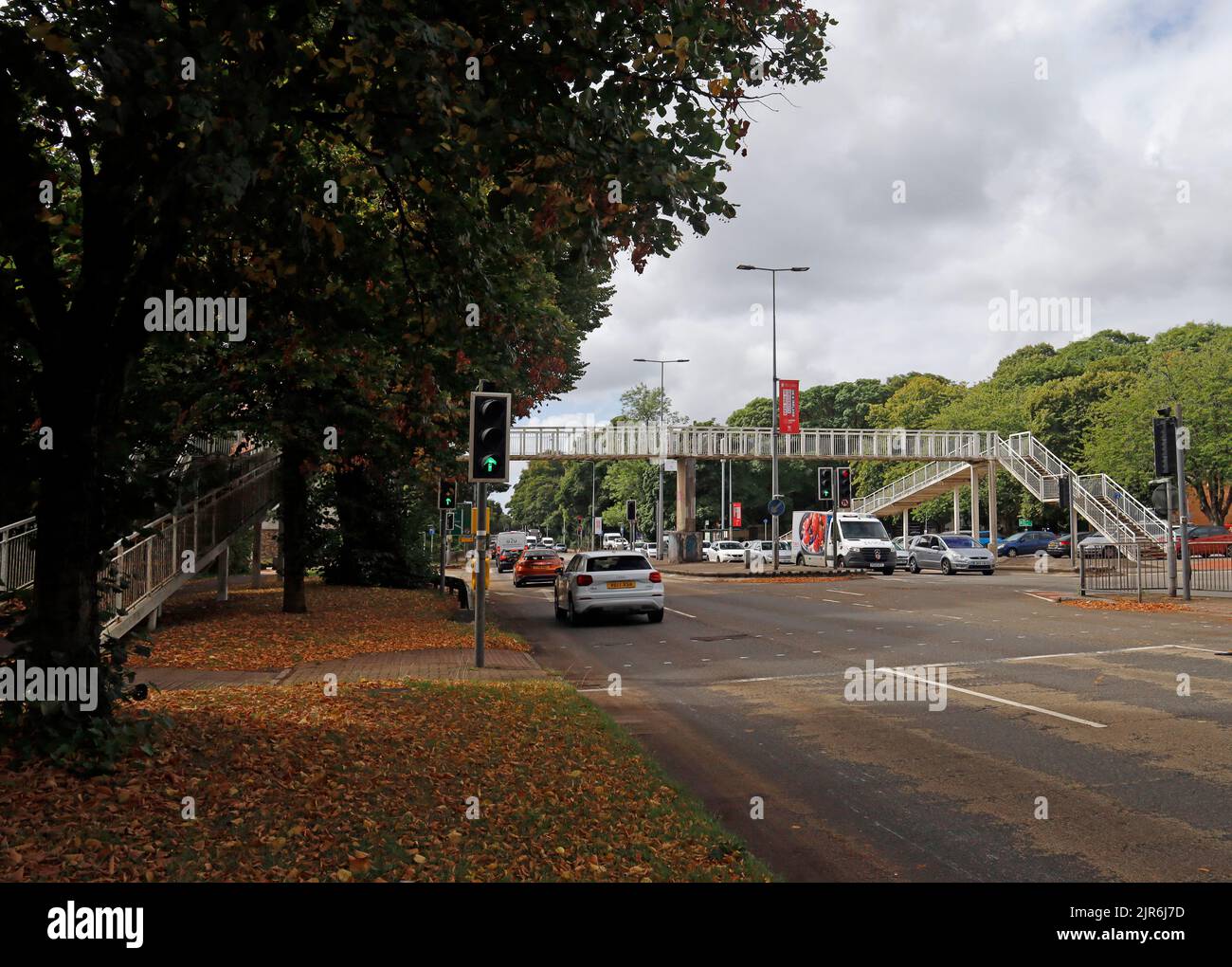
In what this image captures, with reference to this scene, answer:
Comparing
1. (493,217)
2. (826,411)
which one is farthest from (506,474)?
(826,411)

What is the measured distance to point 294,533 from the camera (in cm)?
2041

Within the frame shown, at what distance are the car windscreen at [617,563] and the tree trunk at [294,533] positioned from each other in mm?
6052

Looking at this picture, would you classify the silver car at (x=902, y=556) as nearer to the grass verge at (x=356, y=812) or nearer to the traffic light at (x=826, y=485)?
the traffic light at (x=826, y=485)

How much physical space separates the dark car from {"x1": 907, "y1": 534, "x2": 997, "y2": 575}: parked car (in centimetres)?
2529

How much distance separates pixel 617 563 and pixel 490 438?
401 inches

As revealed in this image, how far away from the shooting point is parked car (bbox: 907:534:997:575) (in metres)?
41.5

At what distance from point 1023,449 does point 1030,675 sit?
44.5m

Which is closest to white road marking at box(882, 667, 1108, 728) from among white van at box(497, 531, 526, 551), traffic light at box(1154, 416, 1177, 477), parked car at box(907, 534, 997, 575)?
traffic light at box(1154, 416, 1177, 477)

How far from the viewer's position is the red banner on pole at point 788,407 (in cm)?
4800

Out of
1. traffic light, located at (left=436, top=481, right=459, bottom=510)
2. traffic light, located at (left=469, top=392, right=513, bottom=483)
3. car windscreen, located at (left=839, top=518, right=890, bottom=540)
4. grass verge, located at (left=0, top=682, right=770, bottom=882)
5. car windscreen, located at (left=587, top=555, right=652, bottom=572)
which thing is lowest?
grass verge, located at (left=0, top=682, right=770, bottom=882)

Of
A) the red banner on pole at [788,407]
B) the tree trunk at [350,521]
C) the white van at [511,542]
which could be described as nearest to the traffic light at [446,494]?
the tree trunk at [350,521]

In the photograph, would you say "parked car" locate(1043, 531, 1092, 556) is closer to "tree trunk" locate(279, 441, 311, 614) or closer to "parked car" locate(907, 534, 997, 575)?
"parked car" locate(907, 534, 997, 575)

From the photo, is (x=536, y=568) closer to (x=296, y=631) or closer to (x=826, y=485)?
(x=826, y=485)

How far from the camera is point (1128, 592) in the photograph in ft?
84.1
